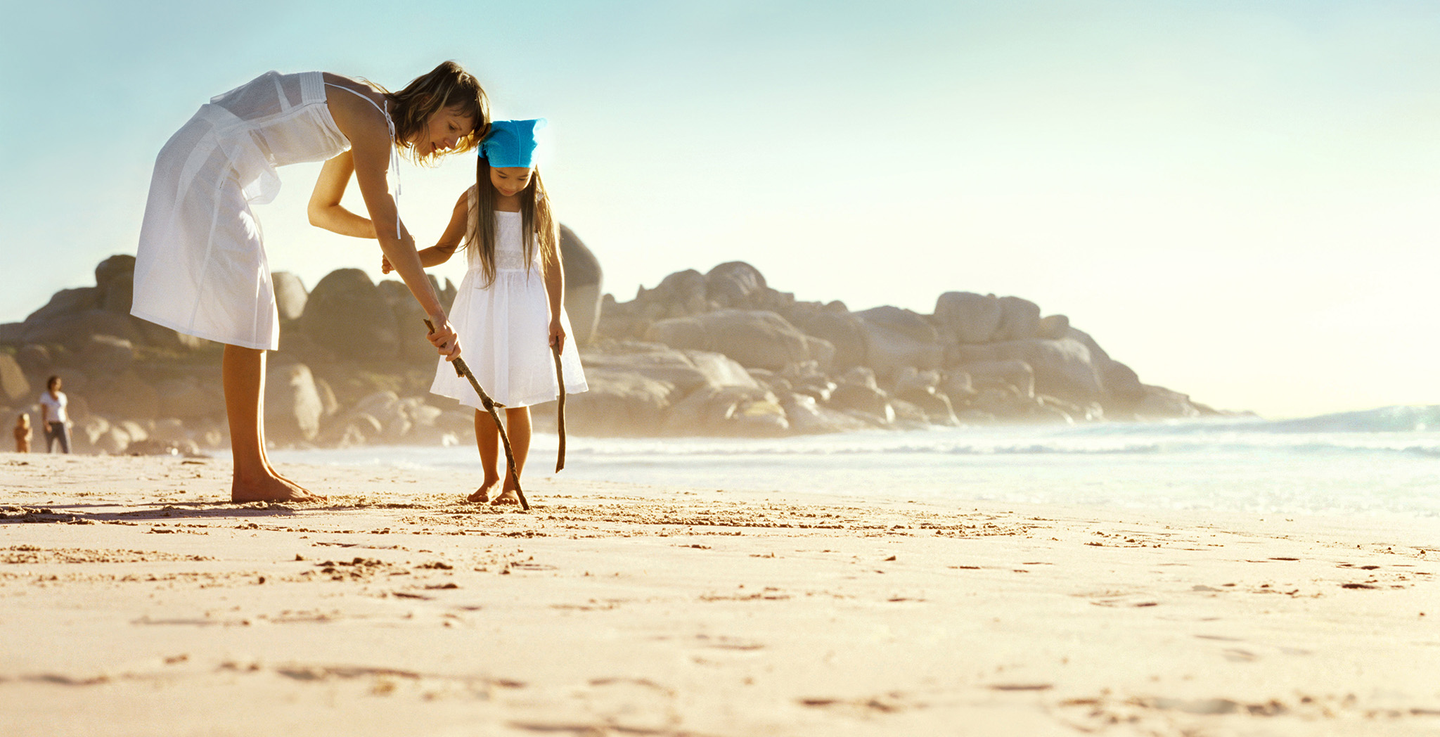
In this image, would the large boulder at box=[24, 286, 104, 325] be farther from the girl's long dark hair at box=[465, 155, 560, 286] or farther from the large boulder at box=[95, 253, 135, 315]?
the girl's long dark hair at box=[465, 155, 560, 286]

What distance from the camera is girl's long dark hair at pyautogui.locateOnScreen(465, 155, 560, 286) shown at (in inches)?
157

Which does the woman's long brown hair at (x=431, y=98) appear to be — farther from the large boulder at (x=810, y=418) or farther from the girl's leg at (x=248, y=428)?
the large boulder at (x=810, y=418)

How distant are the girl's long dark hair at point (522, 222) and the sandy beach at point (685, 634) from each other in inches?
62.1

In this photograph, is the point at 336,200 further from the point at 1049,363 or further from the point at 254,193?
the point at 1049,363

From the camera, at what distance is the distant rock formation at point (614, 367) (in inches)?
983

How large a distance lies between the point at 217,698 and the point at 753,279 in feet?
161

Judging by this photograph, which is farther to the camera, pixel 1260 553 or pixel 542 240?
pixel 542 240

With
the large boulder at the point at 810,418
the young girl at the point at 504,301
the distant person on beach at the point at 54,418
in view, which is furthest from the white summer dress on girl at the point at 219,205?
the large boulder at the point at 810,418

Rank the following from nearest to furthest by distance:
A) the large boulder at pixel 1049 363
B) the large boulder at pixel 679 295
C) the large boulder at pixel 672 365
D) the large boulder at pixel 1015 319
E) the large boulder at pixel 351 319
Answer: the large boulder at pixel 672 365 → the large boulder at pixel 351 319 → the large boulder at pixel 679 295 → the large boulder at pixel 1049 363 → the large boulder at pixel 1015 319

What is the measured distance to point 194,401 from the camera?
86.1ft

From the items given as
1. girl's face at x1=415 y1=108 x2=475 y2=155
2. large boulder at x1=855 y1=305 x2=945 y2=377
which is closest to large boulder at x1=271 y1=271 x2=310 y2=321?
large boulder at x1=855 y1=305 x2=945 y2=377

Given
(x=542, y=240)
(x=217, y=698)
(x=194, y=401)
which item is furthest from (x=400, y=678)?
(x=194, y=401)

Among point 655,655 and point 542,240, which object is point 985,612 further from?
point 542,240

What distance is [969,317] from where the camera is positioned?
50469 mm
